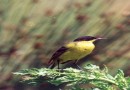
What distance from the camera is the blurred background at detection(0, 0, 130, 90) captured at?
2250mm

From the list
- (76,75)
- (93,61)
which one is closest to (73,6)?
(93,61)

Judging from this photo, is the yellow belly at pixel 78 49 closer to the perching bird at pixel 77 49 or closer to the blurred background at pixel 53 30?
the perching bird at pixel 77 49

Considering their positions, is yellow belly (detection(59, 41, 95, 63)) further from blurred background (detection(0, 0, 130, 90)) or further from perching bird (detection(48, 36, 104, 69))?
blurred background (detection(0, 0, 130, 90))

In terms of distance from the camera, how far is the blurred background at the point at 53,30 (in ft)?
7.38

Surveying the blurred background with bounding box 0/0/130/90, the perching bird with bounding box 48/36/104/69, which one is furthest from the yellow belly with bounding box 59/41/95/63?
the blurred background with bounding box 0/0/130/90

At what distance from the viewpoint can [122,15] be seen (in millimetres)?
2373

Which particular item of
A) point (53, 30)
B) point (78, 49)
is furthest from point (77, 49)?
point (53, 30)

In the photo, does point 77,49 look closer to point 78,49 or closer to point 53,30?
point 78,49

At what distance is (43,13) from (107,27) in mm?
334

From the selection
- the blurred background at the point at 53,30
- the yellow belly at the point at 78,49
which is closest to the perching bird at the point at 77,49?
the yellow belly at the point at 78,49

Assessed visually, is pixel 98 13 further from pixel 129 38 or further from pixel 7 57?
pixel 7 57

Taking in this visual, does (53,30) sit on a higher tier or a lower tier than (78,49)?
higher

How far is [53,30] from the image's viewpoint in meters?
2.30

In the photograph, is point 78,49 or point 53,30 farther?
point 53,30
